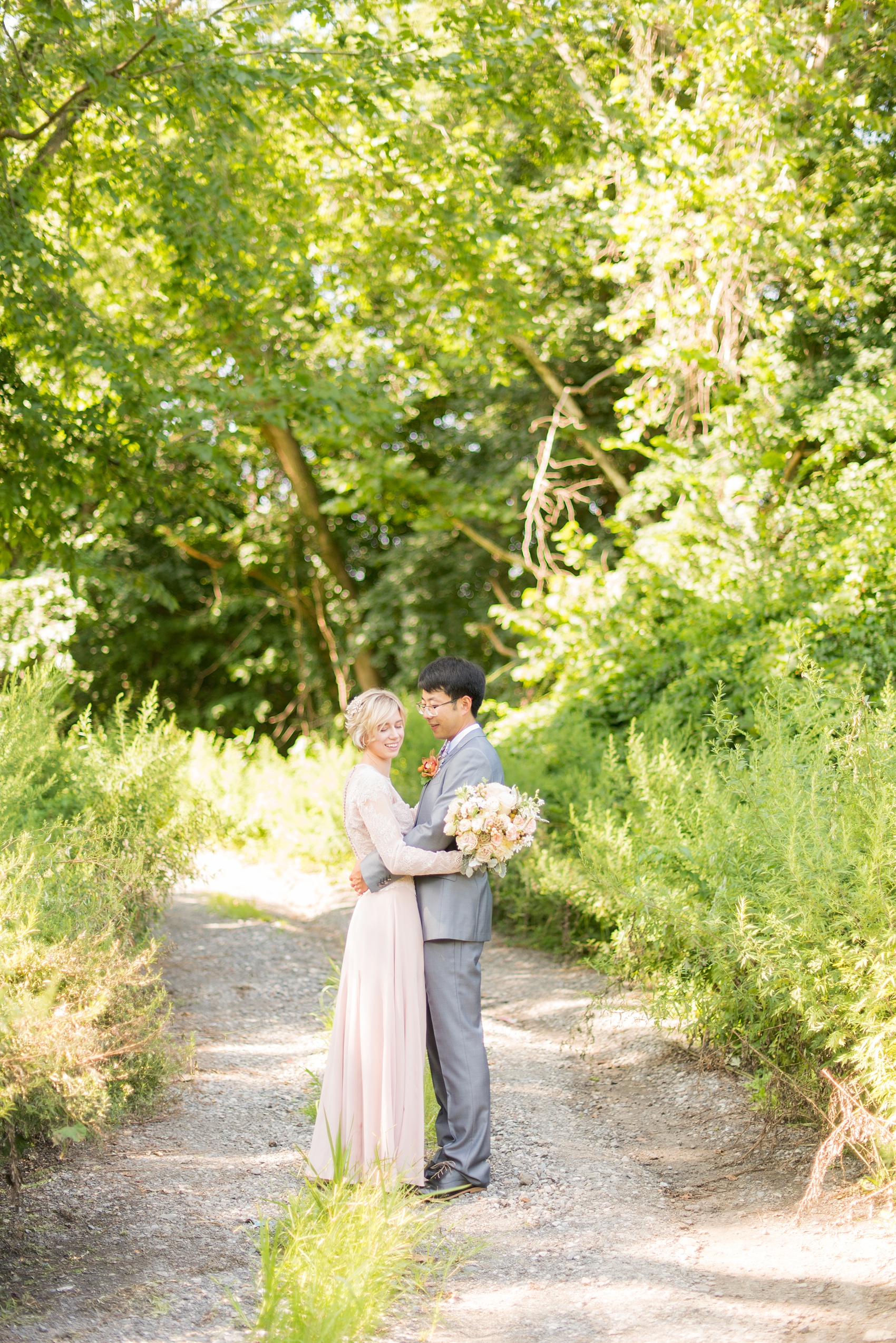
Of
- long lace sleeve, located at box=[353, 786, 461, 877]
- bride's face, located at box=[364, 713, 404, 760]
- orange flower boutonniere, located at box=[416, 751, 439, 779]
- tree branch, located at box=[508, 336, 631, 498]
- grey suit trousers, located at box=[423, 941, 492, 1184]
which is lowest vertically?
grey suit trousers, located at box=[423, 941, 492, 1184]

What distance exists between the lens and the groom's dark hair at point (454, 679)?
4.10 metres

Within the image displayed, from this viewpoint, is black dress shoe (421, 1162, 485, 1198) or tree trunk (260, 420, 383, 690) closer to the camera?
black dress shoe (421, 1162, 485, 1198)

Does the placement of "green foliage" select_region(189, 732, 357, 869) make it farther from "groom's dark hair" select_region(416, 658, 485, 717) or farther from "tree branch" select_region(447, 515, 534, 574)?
"groom's dark hair" select_region(416, 658, 485, 717)

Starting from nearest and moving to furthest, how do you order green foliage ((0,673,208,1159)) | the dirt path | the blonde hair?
1. the dirt path
2. green foliage ((0,673,208,1159))
3. the blonde hair

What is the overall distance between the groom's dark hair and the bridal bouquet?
0.38 m

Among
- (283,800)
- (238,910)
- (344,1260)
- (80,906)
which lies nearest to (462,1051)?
(344,1260)

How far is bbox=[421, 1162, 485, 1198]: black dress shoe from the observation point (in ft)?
13.1

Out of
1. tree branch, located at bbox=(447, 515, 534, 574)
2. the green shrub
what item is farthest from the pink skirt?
tree branch, located at bbox=(447, 515, 534, 574)

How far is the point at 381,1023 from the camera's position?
13.0ft

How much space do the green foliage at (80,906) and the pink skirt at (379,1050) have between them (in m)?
0.75

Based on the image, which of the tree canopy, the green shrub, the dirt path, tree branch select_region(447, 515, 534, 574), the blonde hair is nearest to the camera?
the dirt path

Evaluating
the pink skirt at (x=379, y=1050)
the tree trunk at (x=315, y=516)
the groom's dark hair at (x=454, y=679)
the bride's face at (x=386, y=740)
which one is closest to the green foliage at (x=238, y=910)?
the pink skirt at (x=379, y=1050)

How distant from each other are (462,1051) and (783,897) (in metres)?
1.28

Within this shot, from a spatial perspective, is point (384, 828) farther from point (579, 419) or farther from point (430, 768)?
point (579, 419)
